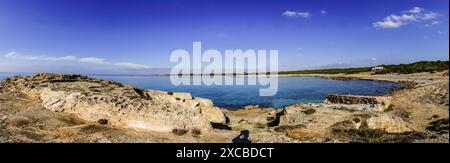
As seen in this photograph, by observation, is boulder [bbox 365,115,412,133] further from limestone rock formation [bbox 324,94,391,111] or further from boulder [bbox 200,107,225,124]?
boulder [bbox 200,107,225,124]

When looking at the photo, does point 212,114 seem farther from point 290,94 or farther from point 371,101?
point 290,94

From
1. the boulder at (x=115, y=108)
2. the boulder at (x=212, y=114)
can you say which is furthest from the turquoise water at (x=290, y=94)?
the boulder at (x=115, y=108)

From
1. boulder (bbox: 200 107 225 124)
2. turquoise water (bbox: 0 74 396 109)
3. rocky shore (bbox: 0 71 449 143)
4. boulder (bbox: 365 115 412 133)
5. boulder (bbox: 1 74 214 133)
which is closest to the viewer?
rocky shore (bbox: 0 71 449 143)

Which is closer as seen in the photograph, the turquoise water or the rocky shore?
the rocky shore

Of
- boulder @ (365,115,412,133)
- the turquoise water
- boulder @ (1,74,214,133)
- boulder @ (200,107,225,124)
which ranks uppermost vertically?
boulder @ (1,74,214,133)

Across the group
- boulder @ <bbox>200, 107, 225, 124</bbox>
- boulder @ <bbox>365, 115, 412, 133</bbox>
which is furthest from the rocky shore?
boulder @ <bbox>200, 107, 225, 124</bbox>

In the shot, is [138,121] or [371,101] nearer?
[138,121]

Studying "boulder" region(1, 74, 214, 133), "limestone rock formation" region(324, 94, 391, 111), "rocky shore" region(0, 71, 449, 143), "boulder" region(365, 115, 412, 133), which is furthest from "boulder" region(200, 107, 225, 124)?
"boulder" region(365, 115, 412, 133)

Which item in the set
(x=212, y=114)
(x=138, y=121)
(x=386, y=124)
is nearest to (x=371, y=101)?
(x=386, y=124)

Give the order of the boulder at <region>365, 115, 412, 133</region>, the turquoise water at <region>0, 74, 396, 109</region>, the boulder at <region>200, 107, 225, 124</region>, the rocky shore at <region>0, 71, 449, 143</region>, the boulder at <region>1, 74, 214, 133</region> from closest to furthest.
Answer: the rocky shore at <region>0, 71, 449, 143</region> → the boulder at <region>1, 74, 214, 133</region> → the boulder at <region>365, 115, 412, 133</region> → the boulder at <region>200, 107, 225, 124</region> → the turquoise water at <region>0, 74, 396, 109</region>

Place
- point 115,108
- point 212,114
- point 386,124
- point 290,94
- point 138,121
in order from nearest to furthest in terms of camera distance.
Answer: point 138,121, point 115,108, point 386,124, point 212,114, point 290,94

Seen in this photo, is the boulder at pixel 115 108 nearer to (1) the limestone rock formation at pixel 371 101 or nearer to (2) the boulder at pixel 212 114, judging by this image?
(2) the boulder at pixel 212 114

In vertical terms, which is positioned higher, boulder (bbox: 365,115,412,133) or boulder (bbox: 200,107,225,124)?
boulder (bbox: 365,115,412,133)
